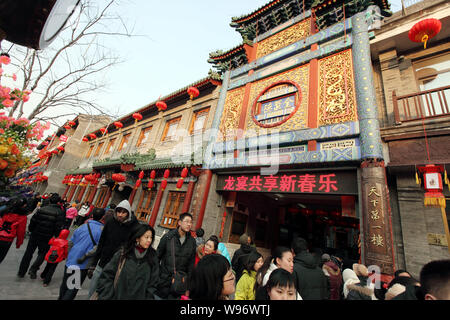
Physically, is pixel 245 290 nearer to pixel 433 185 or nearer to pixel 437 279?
pixel 437 279

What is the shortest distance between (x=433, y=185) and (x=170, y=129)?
35.1 ft

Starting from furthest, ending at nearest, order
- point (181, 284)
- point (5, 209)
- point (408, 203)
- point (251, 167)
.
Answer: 1. point (251, 167)
2. point (408, 203)
3. point (5, 209)
4. point (181, 284)

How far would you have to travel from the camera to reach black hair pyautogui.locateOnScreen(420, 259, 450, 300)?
1322 mm

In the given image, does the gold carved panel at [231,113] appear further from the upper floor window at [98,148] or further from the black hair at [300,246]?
the upper floor window at [98,148]

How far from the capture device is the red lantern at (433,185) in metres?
3.62

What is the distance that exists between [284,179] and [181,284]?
3.97 meters

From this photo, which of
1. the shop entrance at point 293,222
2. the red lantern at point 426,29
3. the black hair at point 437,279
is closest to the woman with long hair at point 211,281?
the black hair at point 437,279

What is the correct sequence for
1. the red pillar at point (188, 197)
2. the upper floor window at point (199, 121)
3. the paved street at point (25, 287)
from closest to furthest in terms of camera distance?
the paved street at point (25, 287) → the red pillar at point (188, 197) → the upper floor window at point (199, 121)

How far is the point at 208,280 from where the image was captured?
164 centimetres

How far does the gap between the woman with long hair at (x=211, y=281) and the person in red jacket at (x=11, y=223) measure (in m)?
4.22

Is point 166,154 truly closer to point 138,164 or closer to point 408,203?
point 138,164

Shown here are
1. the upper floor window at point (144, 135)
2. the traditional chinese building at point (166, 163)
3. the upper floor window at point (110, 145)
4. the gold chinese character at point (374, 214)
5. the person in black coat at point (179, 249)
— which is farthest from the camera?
the upper floor window at point (110, 145)

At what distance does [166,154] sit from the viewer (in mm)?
10180
